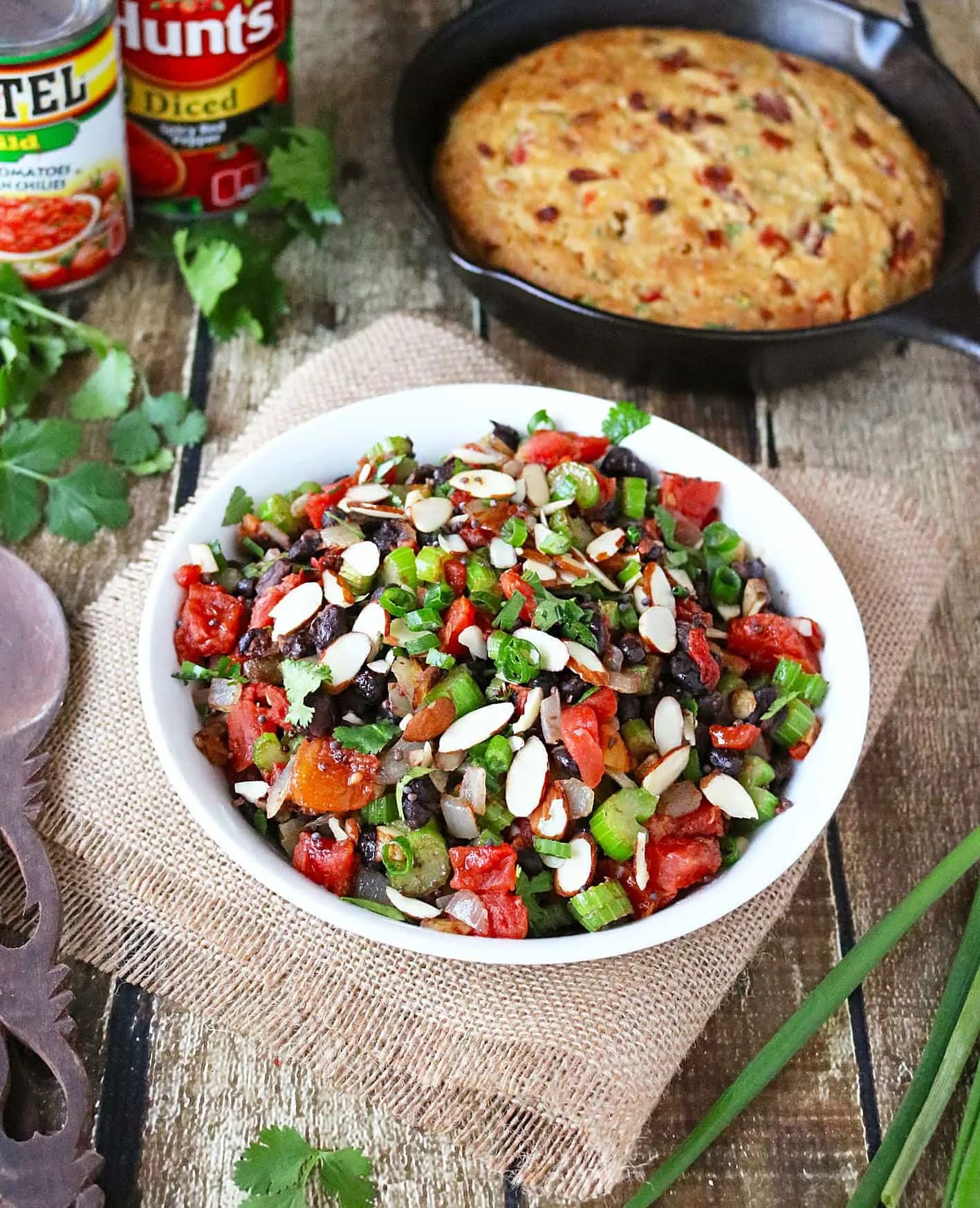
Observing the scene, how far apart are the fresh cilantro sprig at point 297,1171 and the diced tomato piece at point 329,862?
1.14 ft

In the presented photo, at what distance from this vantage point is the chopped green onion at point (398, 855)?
Answer: 170cm

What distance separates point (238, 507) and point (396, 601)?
1.29 feet

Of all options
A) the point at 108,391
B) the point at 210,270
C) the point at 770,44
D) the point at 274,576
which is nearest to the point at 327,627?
the point at 274,576

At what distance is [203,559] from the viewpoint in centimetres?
198

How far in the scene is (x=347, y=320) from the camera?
9.32 ft

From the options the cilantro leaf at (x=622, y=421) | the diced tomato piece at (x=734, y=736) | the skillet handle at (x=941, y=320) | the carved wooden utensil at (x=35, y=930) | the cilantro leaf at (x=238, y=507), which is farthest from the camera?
the skillet handle at (x=941, y=320)

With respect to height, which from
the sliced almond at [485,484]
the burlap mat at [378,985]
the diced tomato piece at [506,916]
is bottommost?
the burlap mat at [378,985]

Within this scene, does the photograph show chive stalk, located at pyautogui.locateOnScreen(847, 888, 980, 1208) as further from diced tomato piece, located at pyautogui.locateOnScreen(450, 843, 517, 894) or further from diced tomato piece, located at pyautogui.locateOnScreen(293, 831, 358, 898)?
diced tomato piece, located at pyautogui.locateOnScreen(293, 831, 358, 898)

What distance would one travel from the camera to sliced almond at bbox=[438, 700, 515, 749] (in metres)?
1.76

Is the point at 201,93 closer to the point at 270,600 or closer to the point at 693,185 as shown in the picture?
the point at 693,185

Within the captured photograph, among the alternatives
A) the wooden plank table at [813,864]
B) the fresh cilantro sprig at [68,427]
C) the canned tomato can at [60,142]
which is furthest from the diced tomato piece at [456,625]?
the canned tomato can at [60,142]

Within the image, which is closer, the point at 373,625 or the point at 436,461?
the point at 373,625

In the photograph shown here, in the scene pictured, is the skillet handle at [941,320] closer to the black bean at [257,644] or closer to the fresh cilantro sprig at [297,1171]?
the black bean at [257,644]

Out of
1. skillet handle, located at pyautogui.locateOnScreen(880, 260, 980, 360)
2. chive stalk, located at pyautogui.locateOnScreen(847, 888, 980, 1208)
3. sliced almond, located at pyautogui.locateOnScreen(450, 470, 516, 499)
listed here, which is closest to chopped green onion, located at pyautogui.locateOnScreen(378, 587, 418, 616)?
sliced almond, located at pyautogui.locateOnScreen(450, 470, 516, 499)
